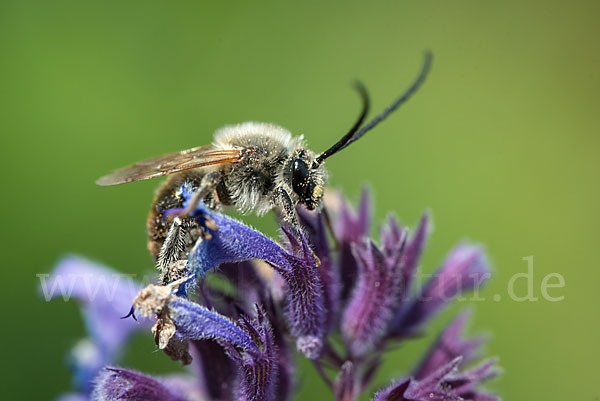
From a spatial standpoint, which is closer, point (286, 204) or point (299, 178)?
point (286, 204)

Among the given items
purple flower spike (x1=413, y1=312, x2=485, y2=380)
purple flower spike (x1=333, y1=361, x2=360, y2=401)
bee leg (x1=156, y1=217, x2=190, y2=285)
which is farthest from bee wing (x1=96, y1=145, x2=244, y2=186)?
purple flower spike (x1=413, y1=312, x2=485, y2=380)

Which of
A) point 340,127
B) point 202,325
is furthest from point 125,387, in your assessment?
point 340,127

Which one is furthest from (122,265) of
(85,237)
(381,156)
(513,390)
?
(513,390)

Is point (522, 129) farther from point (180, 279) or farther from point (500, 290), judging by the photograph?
point (180, 279)

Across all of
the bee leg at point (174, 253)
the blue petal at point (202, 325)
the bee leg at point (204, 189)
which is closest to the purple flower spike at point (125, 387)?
the blue petal at point (202, 325)

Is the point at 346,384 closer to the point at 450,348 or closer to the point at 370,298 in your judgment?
the point at 370,298
